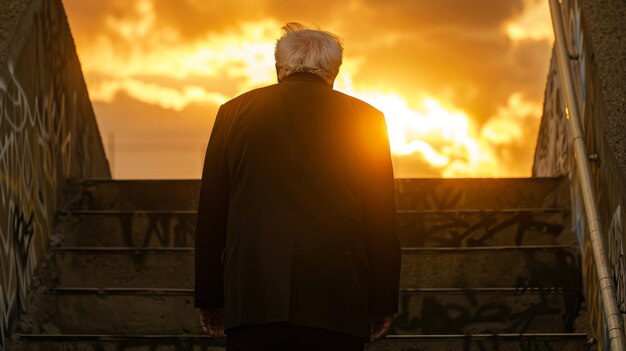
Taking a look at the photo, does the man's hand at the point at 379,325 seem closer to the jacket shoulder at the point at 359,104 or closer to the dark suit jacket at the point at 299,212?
the dark suit jacket at the point at 299,212

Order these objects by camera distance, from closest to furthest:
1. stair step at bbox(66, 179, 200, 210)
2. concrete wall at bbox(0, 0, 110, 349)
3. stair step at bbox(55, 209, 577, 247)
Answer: concrete wall at bbox(0, 0, 110, 349), stair step at bbox(55, 209, 577, 247), stair step at bbox(66, 179, 200, 210)

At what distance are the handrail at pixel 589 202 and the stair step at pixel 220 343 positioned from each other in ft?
3.27

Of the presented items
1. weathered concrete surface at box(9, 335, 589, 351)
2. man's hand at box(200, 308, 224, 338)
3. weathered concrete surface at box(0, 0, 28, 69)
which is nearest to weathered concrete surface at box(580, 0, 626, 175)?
weathered concrete surface at box(9, 335, 589, 351)

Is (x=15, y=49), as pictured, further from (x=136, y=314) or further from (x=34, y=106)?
(x=136, y=314)

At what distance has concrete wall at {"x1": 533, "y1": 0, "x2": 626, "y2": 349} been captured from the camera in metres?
4.87

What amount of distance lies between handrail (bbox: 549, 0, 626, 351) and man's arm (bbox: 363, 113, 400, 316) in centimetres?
129

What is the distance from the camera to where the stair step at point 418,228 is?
7.11 metres

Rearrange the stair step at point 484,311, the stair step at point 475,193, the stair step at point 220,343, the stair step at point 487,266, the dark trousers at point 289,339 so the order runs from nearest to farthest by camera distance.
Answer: the dark trousers at point 289,339
the stair step at point 220,343
the stair step at point 484,311
the stair step at point 487,266
the stair step at point 475,193

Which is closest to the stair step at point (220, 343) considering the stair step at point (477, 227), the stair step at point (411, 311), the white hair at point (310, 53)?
the stair step at point (411, 311)

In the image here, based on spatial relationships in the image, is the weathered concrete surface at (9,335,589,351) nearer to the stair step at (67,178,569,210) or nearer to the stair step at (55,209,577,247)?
the stair step at (55,209,577,247)

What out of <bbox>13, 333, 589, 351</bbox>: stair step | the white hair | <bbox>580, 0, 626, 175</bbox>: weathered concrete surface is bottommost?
<bbox>13, 333, 589, 351</bbox>: stair step

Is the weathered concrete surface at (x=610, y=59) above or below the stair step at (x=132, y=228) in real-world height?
above

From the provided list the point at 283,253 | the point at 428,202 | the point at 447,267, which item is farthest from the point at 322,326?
the point at 428,202

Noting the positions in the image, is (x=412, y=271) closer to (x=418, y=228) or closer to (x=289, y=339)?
(x=418, y=228)
